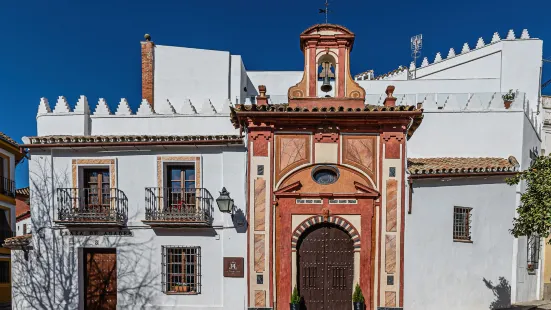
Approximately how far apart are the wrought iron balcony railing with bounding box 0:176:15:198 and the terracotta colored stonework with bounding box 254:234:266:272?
1397 cm

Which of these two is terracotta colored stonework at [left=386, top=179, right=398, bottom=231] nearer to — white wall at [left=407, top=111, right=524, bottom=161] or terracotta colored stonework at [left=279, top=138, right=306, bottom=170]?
terracotta colored stonework at [left=279, top=138, right=306, bottom=170]

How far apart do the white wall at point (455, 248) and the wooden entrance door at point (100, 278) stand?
25.3ft

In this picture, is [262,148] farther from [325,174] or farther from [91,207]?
[91,207]

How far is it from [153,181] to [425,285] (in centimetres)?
761

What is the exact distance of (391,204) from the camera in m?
8.38

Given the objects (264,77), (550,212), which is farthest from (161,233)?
(264,77)

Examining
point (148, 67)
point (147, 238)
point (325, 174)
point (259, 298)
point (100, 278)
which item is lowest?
point (259, 298)

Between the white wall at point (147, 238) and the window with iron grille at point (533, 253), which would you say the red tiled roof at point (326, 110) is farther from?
the window with iron grille at point (533, 253)

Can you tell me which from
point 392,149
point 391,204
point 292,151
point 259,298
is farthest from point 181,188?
point 392,149

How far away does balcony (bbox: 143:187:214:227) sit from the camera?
8.60 meters

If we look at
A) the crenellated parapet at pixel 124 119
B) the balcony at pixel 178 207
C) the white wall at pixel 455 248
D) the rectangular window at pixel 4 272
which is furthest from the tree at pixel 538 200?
the rectangular window at pixel 4 272

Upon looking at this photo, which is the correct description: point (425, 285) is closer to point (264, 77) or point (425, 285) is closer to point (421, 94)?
point (421, 94)

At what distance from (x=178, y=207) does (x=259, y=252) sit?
2472 mm

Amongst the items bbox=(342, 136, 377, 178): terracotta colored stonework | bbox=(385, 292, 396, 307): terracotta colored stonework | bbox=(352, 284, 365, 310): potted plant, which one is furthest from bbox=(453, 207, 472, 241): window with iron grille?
bbox=(352, 284, 365, 310): potted plant
